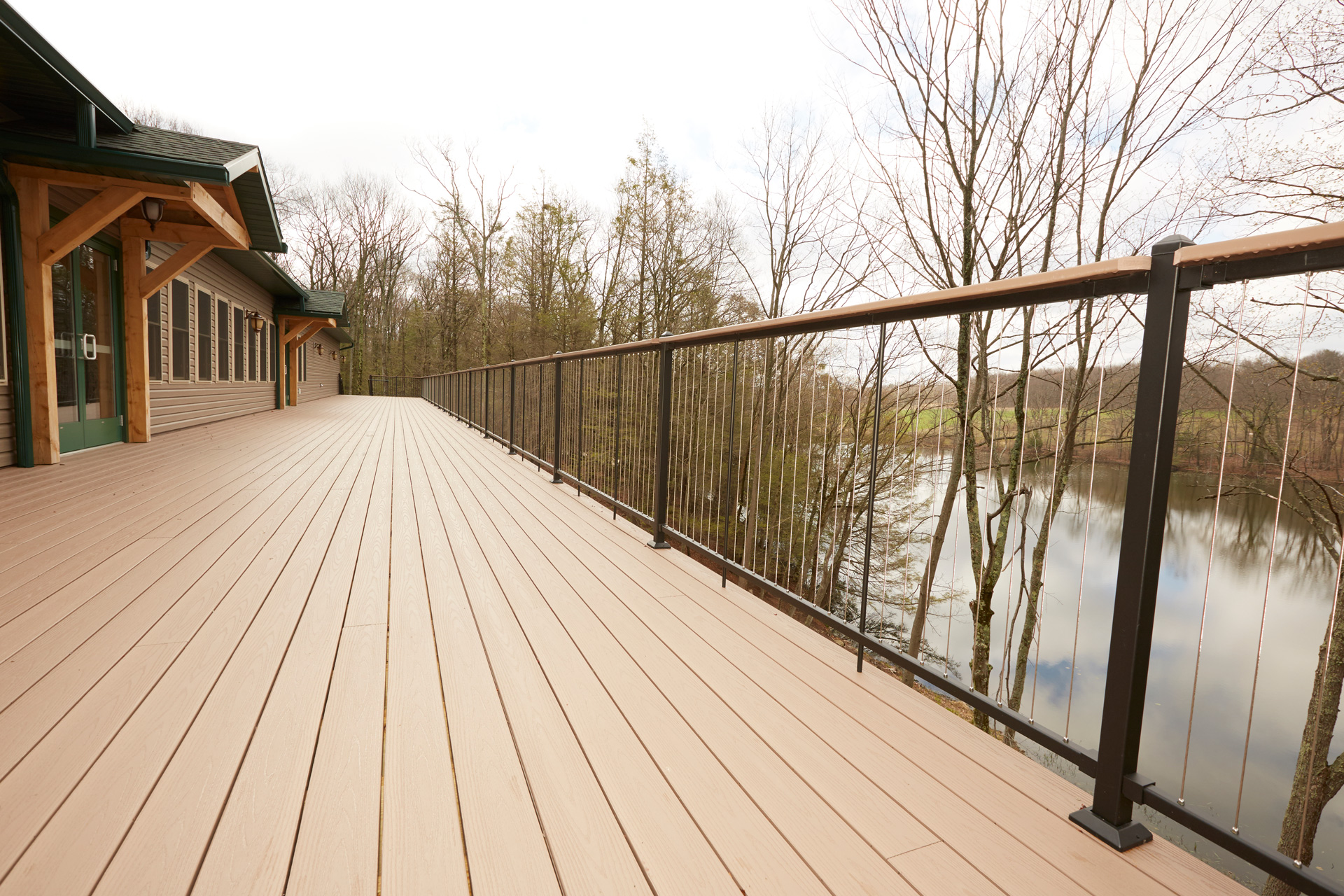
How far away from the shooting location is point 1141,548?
122 centimetres

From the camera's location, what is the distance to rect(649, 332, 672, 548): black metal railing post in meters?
3.34

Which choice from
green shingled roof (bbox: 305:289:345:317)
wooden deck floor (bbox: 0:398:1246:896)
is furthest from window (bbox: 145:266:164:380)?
green shingled roof (bbox: 305:289:345:317)

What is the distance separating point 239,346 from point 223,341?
1.13 meters

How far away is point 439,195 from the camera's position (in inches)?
851

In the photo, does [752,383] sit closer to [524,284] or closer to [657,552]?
[657,552]

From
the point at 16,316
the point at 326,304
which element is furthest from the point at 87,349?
the point at 326,304

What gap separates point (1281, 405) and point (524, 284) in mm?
18591

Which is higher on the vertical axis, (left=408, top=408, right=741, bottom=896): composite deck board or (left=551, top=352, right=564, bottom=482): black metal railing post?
(left=551, top=352, right=564, bottom=482): black metal railing post

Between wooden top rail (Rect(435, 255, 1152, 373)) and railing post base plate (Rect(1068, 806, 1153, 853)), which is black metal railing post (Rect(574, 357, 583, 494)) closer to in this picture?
wooden top rail (Rect(435, 255, 1152, 373))

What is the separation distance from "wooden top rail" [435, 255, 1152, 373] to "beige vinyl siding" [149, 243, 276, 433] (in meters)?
7.93

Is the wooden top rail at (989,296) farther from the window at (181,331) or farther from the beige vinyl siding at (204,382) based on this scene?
the window at (181,331)

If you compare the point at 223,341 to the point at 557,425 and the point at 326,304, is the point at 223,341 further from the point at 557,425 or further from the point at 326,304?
the point at 557,425

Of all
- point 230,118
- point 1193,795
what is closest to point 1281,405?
point 1193,795

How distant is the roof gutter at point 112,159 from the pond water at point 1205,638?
18.6 feet
